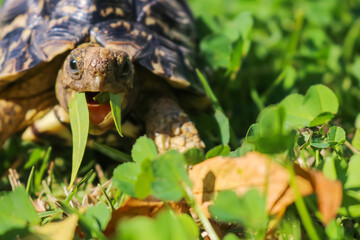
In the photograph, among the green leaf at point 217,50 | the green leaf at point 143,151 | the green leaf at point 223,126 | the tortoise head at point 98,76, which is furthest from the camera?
the green leaf at point 217,50

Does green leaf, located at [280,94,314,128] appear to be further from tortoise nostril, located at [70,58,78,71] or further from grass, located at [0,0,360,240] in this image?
tortoise nostril, located at [70,58,78,71]

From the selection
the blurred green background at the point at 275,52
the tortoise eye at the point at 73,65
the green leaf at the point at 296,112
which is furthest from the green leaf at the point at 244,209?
the blurred green background at the point at 275,52

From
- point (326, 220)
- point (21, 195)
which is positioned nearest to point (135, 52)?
point (21, 195)

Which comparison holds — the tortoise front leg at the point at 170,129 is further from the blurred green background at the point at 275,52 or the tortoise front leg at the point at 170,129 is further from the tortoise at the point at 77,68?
the blurred green background at the point at 275,52

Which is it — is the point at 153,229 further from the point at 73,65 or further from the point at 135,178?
the point at 73,65

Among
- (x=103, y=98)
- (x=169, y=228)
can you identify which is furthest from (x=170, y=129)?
(x=169, y=228)

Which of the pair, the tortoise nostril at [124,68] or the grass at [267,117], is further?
the tortoise nostril at [124,68]
